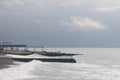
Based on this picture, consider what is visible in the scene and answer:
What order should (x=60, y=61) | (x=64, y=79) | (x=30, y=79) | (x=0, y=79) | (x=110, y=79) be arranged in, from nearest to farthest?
(x=0, y=79), (x=30, y=79), (x=64, y=79), (x=110, y=79), (x=60, y=61)

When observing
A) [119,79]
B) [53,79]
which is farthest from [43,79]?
[119,79]

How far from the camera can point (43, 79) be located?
5094cm

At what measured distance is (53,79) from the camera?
51.7 m

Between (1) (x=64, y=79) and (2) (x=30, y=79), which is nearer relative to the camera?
(2) (x=30, y=79)

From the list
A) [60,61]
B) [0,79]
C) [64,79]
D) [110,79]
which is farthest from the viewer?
[60,61]

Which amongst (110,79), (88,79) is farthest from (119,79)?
(88,79)

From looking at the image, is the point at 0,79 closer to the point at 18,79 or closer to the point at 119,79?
the point at 18,79

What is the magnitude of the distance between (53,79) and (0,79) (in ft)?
29.2

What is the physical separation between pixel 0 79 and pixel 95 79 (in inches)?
625

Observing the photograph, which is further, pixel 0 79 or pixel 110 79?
pixel 110 79

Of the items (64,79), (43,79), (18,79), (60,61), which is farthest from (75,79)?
(60,61)

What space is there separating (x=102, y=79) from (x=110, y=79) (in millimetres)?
1507

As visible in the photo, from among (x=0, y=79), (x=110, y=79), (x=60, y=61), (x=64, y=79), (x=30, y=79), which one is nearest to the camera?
(x=0, y=79)

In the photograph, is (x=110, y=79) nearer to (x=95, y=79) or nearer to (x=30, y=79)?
(x=95, y=79)
